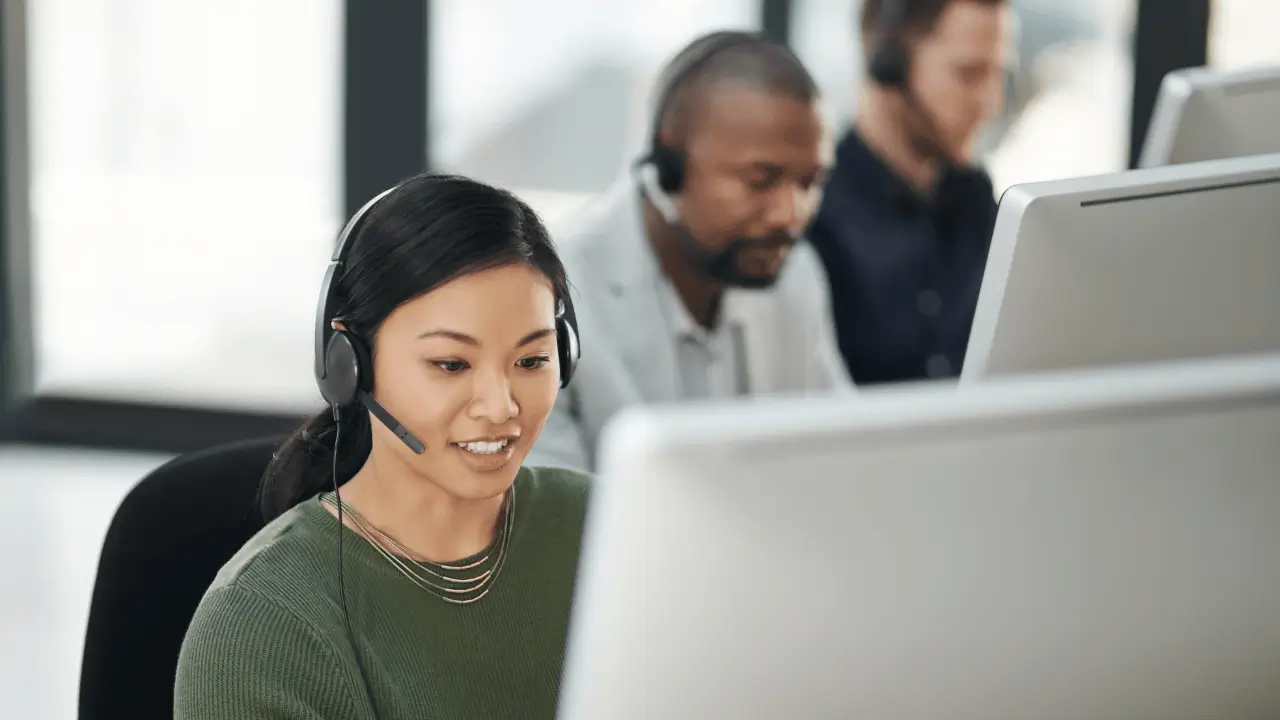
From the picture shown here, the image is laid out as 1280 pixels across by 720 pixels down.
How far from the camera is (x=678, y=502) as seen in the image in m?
0.54

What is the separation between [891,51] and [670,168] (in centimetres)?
80

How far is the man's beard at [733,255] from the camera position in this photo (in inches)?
75.1

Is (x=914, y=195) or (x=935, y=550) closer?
A: (x=935, y=550)

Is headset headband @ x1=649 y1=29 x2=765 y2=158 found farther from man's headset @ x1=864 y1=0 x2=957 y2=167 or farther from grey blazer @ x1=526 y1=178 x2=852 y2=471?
man's headset @ x1=864 y1=0 x2=957 y2=167

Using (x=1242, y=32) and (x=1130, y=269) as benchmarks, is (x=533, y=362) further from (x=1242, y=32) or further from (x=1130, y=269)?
(x=1242, y=32)

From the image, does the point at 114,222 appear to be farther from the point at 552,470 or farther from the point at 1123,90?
the point at 552,470

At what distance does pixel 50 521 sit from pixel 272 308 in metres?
0.79

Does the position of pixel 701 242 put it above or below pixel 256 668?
above

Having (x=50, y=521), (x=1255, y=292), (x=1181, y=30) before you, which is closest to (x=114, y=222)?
(x=50, y=521)

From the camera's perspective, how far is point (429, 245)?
42.9 inches

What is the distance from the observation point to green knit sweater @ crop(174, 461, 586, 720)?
1034mm

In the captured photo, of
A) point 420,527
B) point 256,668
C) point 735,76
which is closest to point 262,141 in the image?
point 735,76

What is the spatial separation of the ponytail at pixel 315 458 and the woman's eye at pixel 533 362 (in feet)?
0.60

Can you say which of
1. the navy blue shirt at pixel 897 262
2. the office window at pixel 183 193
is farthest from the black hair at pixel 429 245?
the office window at pixel 183 193
